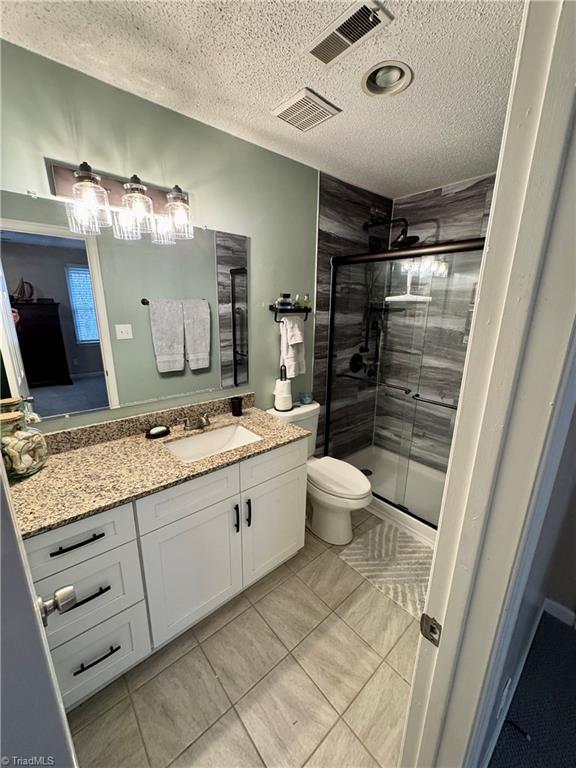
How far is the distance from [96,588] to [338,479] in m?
1.35

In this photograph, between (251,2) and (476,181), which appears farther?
(476,181)

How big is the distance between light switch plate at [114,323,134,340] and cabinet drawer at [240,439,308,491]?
0.84 metres

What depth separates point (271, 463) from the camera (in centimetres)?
153

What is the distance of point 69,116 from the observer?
122 centimetres

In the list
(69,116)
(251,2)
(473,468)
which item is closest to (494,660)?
(473,468)

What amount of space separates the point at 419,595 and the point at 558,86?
2061mm

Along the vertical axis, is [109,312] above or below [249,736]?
above

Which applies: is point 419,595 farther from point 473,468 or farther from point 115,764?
point 473,468

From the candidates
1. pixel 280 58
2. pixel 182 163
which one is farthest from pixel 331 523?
pixel 280 58

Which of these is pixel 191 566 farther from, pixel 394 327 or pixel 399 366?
pixel 394 327

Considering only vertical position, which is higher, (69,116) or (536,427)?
(69,116)

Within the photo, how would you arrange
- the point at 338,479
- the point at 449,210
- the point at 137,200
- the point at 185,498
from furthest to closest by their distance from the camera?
the point at 449,210, the point at 338,479, the point at 137,200, the point at 185,498

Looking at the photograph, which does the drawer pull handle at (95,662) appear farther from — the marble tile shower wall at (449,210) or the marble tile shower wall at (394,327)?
the marble tile shower wall at (449,210)

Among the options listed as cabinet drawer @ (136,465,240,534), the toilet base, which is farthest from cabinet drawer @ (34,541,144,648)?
the toilet base
